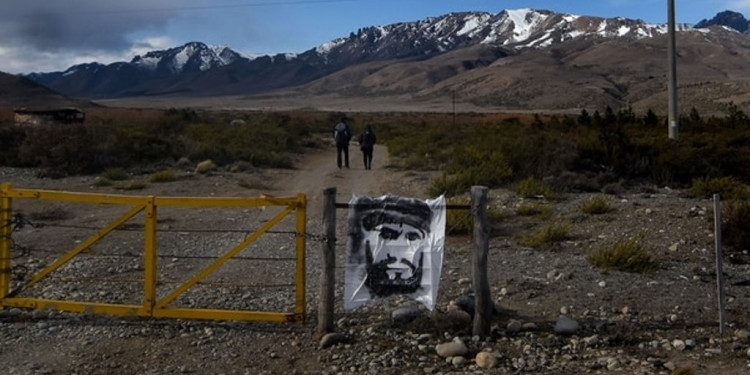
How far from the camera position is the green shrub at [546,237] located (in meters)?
11.7

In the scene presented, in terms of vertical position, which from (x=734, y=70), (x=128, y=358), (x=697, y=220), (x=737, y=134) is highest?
(x=734, y=70)

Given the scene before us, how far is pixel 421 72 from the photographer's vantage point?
195 meters

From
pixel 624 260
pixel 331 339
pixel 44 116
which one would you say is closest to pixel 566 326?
pixel 331 339

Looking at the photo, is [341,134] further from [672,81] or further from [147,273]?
[147,273]

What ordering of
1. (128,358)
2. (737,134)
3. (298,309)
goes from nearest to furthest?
(128,358) < (298,309) < (737,134)

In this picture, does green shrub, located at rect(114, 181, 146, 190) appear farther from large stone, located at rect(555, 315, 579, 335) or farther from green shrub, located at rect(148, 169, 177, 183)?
large stone, located at rect(555, 315, 579, 335)

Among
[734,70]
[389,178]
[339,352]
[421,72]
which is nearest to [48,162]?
[389,178]

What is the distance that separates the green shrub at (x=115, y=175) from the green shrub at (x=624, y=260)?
14633mm

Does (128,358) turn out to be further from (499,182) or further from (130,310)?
(499,182)

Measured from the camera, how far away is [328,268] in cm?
752

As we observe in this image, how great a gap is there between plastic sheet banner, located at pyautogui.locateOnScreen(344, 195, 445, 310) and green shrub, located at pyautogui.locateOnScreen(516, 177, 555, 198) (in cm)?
894

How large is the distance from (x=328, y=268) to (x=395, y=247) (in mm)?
638

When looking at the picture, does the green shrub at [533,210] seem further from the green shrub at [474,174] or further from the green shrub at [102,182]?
the green shrub at [102,182]

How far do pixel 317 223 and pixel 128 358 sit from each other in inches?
284
